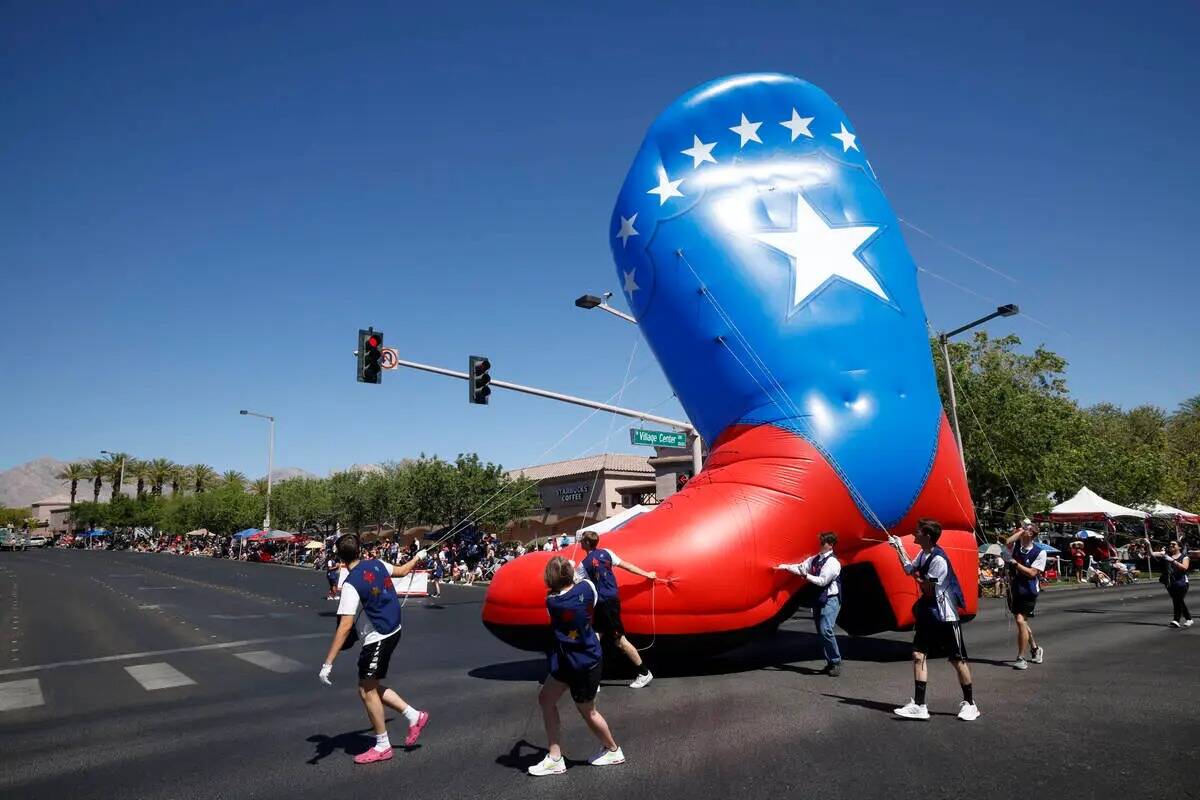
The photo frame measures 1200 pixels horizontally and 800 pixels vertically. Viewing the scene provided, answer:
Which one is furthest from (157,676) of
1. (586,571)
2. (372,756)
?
(586,571)

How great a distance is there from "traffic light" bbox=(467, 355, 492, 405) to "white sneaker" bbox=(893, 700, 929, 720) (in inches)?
440

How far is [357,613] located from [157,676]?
5645 millimetres

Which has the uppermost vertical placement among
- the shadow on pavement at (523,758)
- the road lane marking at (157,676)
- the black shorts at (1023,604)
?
the black shorts at (1023,604)

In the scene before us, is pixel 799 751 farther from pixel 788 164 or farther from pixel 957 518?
pixel 788 164

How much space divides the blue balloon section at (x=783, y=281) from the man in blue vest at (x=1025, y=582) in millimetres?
1438

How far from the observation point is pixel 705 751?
527 centimetres

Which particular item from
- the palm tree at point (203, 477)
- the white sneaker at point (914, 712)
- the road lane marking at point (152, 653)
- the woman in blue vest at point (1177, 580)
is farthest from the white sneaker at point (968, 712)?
the palm tree at point (203, 477)

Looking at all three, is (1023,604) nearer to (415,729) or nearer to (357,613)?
(415,729)

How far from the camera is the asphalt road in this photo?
4750mm

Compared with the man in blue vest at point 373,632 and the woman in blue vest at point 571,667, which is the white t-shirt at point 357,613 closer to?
the man in blue vest at point 373,632

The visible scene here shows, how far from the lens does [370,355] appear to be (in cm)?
1493

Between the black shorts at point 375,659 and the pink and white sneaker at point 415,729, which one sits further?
the pink and white sneaker at point 415,729

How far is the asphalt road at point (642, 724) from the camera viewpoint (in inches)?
187

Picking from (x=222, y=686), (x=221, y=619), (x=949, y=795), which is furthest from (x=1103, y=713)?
(x=221, y=619)
